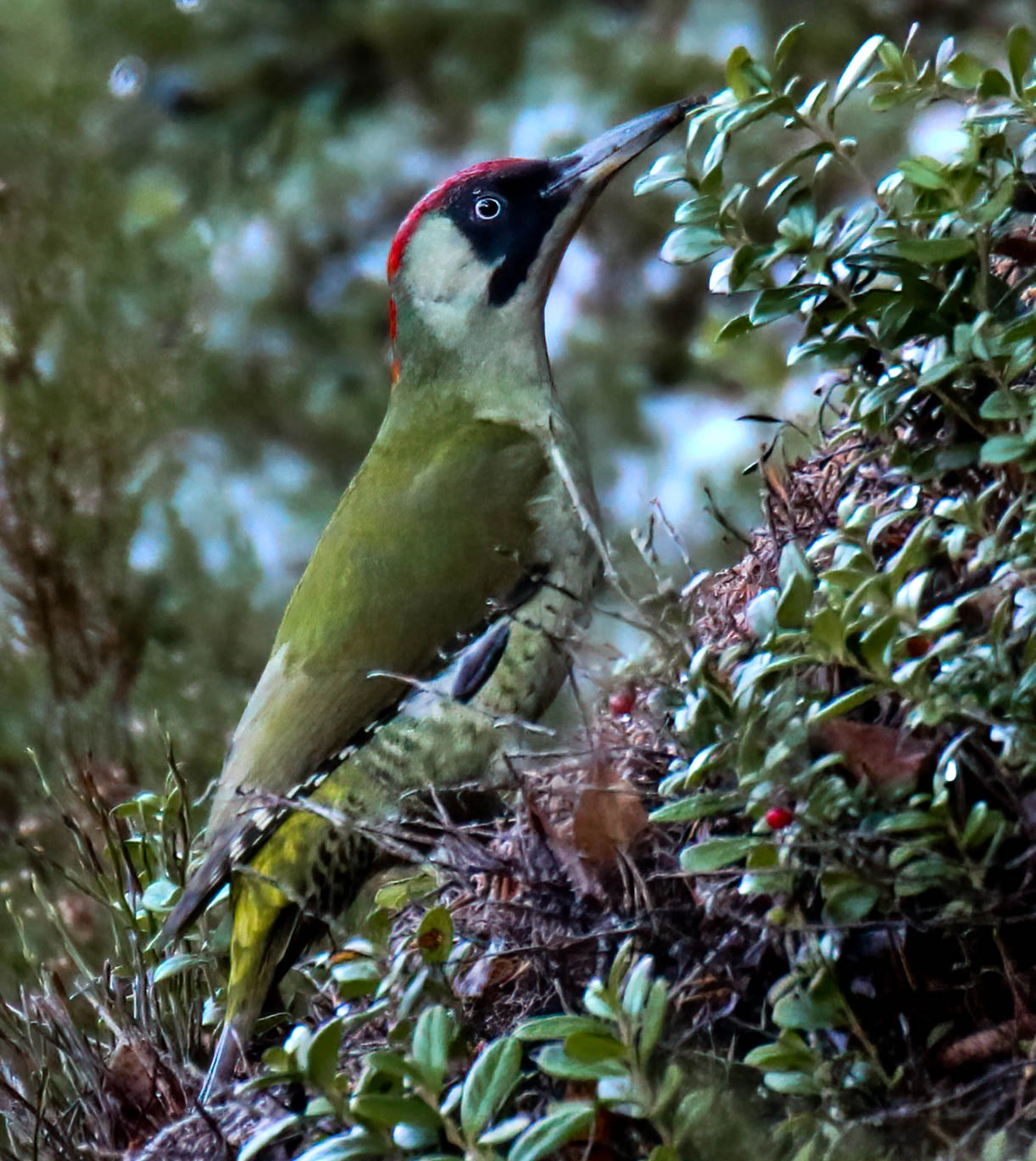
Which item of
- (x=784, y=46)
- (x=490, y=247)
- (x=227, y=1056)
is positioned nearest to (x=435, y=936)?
(x=227, y=1056)

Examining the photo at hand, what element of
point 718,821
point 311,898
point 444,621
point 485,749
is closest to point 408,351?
point 444,621

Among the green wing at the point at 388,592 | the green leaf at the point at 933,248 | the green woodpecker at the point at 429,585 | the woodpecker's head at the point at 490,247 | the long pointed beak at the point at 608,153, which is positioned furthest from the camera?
the woodpecker's head at the point at 490,247

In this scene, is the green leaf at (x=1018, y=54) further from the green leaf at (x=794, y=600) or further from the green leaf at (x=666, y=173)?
the green leaf at (x=794, y=600)

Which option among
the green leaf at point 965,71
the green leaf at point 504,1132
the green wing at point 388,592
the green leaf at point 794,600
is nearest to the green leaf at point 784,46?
the green leaf at point 965,71

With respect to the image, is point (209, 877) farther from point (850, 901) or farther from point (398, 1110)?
point (850, 901)

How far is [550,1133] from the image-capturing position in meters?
0.95

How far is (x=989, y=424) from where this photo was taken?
1.10 metres

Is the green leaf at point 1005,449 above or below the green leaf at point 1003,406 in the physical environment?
below

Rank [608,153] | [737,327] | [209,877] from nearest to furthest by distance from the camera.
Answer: [737,327] → [209,877] → [608,153]

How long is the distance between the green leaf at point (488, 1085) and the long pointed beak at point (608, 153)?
1204 millimetres

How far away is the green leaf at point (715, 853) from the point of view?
3.26 feet

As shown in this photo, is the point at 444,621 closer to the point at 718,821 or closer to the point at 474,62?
the point at 718,821

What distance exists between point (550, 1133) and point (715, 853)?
203mm

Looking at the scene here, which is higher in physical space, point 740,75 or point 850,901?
point 740,75
